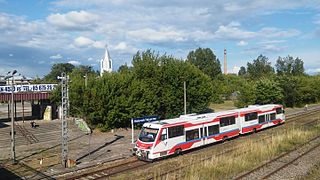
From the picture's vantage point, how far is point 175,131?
24688mm

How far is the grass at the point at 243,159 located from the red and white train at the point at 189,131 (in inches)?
115

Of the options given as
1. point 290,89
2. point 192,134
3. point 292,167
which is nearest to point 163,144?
point 192,134

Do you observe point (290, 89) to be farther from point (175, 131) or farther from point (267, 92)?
point (175, 131)

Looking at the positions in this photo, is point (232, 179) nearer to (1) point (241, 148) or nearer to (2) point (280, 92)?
(1) point (241, 148)

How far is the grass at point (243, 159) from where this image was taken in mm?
19484

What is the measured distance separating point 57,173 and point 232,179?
432 inches

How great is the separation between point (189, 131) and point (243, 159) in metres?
5.16

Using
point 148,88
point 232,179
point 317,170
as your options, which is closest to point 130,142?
point 148,88

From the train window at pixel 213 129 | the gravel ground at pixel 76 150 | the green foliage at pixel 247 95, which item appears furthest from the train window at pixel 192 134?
the green foliage at pixel 247 95

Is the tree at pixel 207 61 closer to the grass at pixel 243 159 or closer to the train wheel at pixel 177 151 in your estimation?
the grass at pixel 243 159

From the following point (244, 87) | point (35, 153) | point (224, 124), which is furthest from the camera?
point (244, 87)

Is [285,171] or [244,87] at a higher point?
[244,87]

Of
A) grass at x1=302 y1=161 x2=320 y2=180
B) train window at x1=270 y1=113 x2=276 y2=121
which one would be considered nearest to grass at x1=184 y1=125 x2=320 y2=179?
grass at x1=302 y1=161 x2=320 y2=180

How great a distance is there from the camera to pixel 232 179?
18.3m
